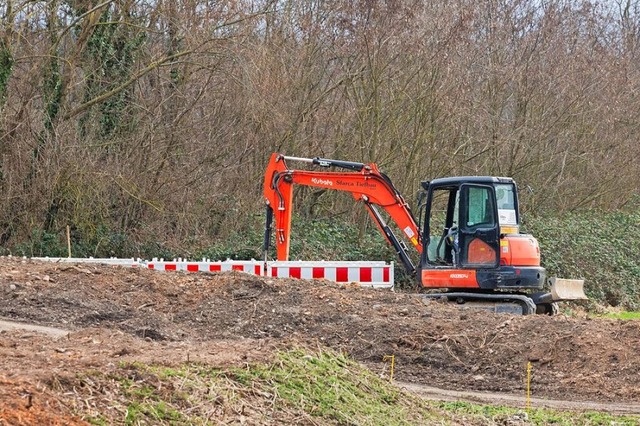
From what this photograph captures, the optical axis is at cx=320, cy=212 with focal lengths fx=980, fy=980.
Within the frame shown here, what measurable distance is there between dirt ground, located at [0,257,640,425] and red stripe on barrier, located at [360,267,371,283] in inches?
99.4

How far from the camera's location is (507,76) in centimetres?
2859

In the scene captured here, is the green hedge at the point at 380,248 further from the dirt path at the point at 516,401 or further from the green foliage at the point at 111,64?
the dirt path at the point at 516,401

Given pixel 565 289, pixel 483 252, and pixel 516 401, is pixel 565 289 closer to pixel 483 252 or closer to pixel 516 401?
pixel 483 252

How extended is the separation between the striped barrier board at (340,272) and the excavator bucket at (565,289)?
303cm

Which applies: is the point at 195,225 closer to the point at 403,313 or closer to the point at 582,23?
the point at 403,313

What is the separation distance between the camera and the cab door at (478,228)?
1731 centimetres

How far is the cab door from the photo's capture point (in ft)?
56.8

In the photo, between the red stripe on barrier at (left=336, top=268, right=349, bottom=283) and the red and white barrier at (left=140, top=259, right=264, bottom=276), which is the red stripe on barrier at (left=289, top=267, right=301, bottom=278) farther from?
the red stripe on barrier at (left=336, top=268, right=349, bottom=283)

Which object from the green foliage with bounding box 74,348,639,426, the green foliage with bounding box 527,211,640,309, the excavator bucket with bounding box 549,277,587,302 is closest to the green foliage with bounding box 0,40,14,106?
the excavator bucket with bounding box 549,277,587,302

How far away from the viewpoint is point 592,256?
27.3m

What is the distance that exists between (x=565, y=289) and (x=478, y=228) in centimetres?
274

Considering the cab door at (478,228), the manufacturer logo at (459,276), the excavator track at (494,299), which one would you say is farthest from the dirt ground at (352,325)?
the cab door at (478,228)

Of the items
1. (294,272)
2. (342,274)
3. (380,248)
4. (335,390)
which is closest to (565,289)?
(342,274)

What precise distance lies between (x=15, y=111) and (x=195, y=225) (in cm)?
495
